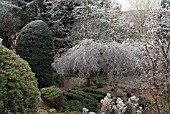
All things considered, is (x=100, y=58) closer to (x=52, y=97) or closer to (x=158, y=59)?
(x=52, y=97)

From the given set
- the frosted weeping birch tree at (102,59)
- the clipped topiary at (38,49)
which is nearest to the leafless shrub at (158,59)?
the frosted weeping birch tree at (102,59)

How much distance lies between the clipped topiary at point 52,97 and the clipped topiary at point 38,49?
1005 mm

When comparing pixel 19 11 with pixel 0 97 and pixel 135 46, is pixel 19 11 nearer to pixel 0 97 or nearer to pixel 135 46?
pixel 135 46

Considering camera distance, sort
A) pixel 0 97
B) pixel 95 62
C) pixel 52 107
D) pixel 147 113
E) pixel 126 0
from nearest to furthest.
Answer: pixel 0 97 → pixel 147 113 → pixel 52 107 → pixel 95 62 → pixel 126 0

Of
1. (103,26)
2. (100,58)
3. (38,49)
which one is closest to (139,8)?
(103,26)

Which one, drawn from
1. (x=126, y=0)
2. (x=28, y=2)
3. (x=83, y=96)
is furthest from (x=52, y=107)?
(x=126, y=0)

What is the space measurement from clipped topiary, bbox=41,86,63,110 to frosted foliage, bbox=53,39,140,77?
1.00 meters

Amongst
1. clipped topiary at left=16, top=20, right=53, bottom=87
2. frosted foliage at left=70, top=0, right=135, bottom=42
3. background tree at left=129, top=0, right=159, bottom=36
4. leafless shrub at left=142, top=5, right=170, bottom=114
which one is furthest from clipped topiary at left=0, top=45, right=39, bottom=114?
background tree at left=129, top=0, right=159, bottom=36

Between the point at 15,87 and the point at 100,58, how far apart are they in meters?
4.68

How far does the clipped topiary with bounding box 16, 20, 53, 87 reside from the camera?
852cm

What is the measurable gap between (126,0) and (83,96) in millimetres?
9222

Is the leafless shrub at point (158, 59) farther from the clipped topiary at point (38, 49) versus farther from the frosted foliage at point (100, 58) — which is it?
the clipped topiary at point (38, 49)

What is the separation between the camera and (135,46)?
8.52m

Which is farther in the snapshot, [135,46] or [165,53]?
[135,46]
